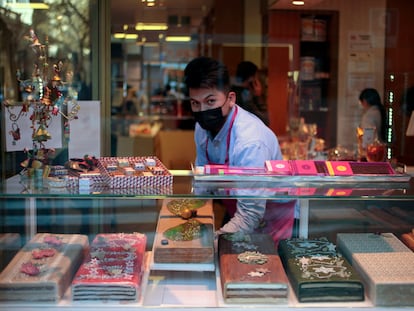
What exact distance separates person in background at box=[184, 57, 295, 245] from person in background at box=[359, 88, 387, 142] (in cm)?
170

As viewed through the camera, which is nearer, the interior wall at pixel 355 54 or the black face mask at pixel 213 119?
the black face mask at pixel 213 119

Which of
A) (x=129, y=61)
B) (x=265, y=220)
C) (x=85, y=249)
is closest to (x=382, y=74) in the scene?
(x=129, y=61)

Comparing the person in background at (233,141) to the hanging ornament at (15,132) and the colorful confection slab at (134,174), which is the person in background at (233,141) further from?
the hanging ornament at (15,132)

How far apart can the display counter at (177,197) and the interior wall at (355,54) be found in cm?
355

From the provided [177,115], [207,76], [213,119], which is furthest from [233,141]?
[177,115]

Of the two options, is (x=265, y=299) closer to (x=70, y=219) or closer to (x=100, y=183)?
(x=100, y=183)

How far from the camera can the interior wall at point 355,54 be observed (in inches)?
222

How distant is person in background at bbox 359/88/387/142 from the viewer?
4006mm

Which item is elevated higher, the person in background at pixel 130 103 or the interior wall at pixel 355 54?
the interior wall at pixel 355 54

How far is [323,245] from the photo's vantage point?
1962 millimetres

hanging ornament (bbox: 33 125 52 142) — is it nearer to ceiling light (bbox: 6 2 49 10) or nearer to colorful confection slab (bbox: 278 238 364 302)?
colorful confection slab (bbox: 278 238 364 302)

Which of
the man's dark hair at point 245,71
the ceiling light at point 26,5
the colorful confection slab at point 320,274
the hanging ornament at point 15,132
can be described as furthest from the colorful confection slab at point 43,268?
the man's dark hair at point 245,71

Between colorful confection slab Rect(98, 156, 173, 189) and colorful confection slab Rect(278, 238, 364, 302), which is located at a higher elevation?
colorful confection slab Rect(98, 156, 173, 189)

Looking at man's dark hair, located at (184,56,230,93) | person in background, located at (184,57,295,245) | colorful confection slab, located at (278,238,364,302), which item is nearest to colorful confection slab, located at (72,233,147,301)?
person in background, located at (184,57,295,245)
